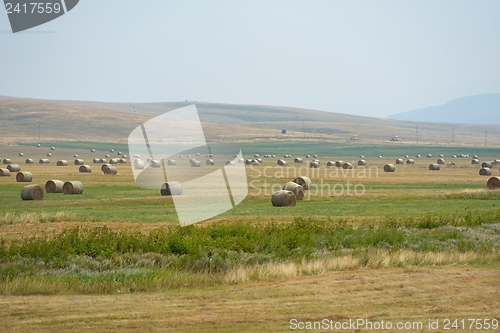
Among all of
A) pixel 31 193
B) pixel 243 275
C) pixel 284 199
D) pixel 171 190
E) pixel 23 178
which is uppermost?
pixel 243 275

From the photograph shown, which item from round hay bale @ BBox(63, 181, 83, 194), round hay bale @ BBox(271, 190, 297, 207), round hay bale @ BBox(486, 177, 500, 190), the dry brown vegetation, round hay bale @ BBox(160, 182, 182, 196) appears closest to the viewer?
the dry brown vegetation

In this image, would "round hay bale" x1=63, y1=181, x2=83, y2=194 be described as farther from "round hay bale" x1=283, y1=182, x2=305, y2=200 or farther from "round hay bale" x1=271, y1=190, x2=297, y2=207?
"round hay bale" x1=271, y1=190, x2=297, y2=207

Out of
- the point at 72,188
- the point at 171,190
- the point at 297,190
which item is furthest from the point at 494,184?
the point at 72,188


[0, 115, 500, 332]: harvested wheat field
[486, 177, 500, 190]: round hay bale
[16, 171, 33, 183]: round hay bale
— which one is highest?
[0, 115, 500, 332]: harvested wheat field

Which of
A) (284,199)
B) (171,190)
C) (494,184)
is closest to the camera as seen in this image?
(284,199)

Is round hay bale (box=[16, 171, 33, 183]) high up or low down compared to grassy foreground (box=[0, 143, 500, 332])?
down

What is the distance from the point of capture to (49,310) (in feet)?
43.6

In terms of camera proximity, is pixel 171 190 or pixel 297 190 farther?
pixel 171 190

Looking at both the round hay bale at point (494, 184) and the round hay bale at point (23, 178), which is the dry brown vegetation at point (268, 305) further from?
the round hay bale at point (23, 178)

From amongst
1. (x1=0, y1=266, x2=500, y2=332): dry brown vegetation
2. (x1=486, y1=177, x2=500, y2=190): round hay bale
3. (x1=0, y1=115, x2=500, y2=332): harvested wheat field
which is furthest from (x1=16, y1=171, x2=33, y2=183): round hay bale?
(x1=0, y1=266, x2=500, y2=332): dry brown vegetation

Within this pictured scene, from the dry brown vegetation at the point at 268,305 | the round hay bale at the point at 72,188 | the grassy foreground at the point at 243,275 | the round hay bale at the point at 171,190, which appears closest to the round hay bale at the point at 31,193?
the round hay bale at the point at 72,188

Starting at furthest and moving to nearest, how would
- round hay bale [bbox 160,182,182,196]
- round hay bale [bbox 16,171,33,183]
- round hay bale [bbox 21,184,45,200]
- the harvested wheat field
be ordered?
round hay bale [bbox 16,171,33,183] → round hay bale [bbox 160,182,182,196] → round hay bale [bbox 21,184,45,200] → the harvested wheat field

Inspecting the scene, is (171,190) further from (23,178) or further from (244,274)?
(244,274)

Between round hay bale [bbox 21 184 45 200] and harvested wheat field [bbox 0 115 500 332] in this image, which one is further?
round hay bale [bbox 21 184 45 200]
